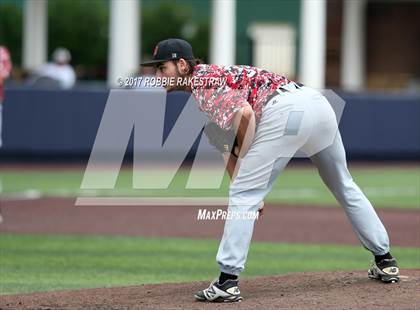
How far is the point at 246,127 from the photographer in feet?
22.9

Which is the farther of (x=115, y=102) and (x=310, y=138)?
(x=115, y=102)

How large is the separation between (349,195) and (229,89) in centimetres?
125

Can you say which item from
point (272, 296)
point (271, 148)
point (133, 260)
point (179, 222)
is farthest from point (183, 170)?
point (271, 148)

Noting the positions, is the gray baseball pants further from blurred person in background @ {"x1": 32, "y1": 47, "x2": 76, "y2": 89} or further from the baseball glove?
blurred person in background @ {"x1": 32, "y1": 47, "x2": 76, "y2": 89}

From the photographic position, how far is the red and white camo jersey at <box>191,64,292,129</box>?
7.01m

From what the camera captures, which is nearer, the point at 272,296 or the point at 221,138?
the point at 221,138

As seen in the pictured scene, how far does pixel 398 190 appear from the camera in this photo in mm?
18359

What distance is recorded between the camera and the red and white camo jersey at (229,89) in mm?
7012

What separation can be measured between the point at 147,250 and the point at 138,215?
3.26 metres

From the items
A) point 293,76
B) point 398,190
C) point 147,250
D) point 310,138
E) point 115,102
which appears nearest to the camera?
point 310,138

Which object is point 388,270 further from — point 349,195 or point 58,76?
point 58,76

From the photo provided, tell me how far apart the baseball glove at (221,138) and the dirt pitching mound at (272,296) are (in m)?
1.07

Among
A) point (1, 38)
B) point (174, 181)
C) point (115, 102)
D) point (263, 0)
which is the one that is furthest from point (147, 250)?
A: point (1, 38)

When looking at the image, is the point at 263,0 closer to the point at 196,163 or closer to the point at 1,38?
the point at 1,38
